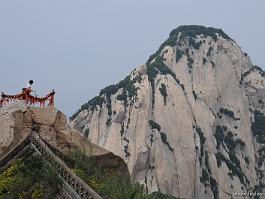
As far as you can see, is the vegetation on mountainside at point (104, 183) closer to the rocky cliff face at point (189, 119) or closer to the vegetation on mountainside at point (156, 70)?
the rocky cliff face at point (189, 119)

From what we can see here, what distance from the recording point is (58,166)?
1481 cm

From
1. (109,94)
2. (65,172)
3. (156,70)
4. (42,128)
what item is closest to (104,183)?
(65,172)

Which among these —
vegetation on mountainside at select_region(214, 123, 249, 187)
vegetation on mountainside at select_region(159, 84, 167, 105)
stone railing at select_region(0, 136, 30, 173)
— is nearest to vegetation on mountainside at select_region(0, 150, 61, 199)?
stone railing at select_region(0, 136, 30, 173)

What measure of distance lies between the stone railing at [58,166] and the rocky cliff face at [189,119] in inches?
1829

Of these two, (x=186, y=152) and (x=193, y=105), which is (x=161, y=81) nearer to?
(x=193, y=105)

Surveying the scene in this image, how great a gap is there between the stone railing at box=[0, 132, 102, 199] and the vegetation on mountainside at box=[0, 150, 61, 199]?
0.76 feet

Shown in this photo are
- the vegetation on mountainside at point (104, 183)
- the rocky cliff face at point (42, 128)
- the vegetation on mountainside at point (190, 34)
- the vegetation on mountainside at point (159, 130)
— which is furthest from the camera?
the vegetation on mountainside at point (190, 34)

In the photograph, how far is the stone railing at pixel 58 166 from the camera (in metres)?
12.4

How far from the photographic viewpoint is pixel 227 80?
8738 cm

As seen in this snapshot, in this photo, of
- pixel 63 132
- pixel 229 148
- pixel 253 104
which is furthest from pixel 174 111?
pixel 63 132

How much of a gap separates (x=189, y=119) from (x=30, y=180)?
63617 millimetres

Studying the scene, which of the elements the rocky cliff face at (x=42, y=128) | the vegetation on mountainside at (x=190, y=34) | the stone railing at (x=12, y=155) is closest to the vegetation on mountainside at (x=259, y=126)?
the vegetation on mountainside at (x=190, y=34)

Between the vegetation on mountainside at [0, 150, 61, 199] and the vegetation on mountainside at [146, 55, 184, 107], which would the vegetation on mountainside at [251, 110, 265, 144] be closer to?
the vegetation on mountainside at [146, 55, 184, 107]

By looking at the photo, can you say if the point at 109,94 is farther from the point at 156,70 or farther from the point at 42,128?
Answer: the point at 42,128
